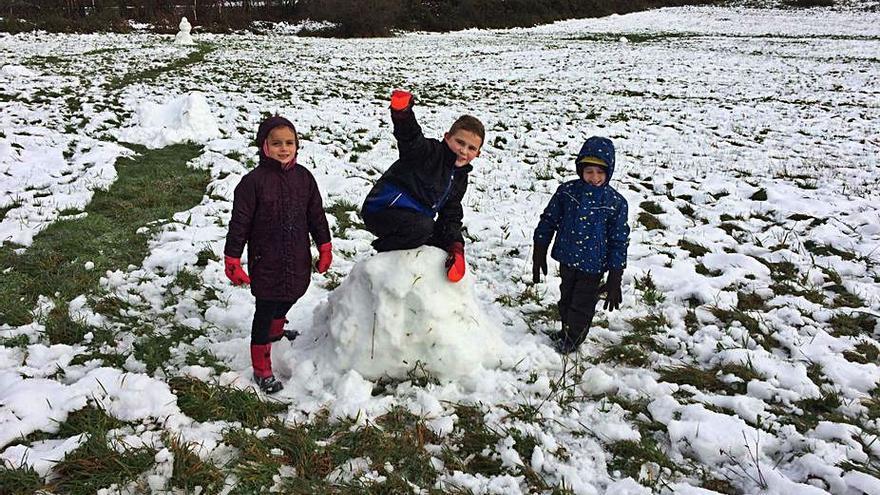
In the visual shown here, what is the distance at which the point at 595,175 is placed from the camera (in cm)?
366

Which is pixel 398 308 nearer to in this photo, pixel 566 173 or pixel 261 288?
pixel 261 288

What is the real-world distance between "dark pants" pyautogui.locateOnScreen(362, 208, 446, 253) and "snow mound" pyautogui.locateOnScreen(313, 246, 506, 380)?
0.25 ft

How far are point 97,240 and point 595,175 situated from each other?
16.7 feet

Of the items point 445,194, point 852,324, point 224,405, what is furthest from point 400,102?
point 852,324

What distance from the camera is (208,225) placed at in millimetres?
6047

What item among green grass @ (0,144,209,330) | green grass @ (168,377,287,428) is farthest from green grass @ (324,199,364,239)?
green grass @ (168,377,287,428)

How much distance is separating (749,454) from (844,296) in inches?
110


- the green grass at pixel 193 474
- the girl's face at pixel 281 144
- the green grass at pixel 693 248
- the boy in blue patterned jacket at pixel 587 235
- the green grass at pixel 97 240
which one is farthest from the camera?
the green grass at pixel 693 248

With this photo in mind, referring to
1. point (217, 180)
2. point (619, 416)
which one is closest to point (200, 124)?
point (217, 180)

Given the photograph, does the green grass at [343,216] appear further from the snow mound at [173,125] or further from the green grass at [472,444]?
the snow mound at [173,125]

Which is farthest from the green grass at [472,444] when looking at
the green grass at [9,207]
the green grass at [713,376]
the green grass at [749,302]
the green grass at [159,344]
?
the green grass at [9,207]

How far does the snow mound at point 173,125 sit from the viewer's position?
947 cm

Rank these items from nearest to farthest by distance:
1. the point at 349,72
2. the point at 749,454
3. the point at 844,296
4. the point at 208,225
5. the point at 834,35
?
the point at 749,454
the point at 844,296
the point at 208,225
the point at 349,72
the point at 834,35

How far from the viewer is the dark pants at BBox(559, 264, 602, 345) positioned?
384cm
